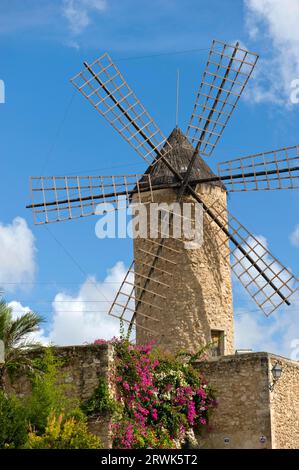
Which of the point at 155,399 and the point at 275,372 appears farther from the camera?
the point at 275,372

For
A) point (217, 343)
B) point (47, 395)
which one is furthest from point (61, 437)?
point (217, 343)

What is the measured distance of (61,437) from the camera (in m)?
14.3

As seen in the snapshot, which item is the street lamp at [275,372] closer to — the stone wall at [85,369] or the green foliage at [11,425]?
the stone wall at [85,369]

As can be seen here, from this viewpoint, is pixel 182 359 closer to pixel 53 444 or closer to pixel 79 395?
pixel 79 395

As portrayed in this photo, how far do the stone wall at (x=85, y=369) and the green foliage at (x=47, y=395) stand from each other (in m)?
0.10

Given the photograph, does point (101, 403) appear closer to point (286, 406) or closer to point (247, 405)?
point (247, 405)

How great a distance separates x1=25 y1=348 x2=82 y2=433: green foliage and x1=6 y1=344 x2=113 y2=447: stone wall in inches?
3.9

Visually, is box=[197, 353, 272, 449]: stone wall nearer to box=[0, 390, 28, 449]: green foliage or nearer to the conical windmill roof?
the conical windmill roof

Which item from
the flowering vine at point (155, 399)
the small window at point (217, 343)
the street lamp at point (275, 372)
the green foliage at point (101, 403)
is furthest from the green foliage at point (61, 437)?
the small window at point (217, 343)

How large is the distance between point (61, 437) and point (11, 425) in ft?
2.47

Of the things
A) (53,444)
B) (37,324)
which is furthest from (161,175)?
(53,444)

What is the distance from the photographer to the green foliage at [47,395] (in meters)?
14.9

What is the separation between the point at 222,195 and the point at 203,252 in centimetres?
138

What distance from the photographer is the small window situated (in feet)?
63.7
